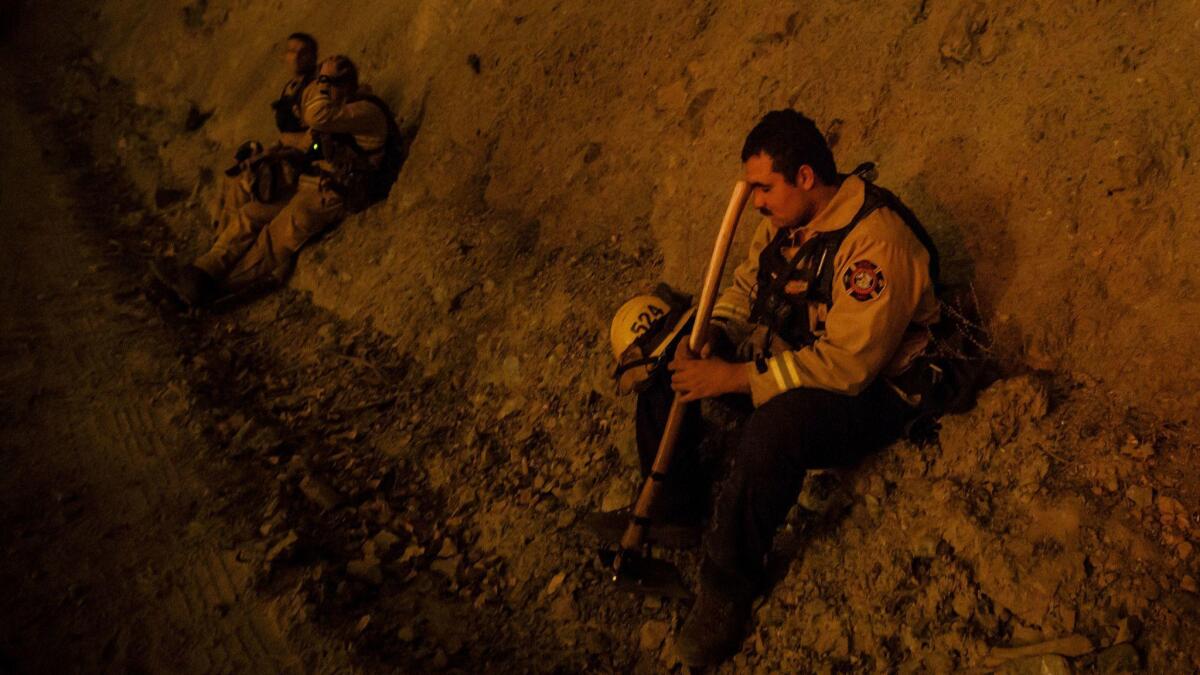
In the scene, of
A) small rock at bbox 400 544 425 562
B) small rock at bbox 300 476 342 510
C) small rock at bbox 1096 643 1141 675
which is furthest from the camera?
small rock at bbox 300 476 342 510

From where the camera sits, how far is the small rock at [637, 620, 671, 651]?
307 cm

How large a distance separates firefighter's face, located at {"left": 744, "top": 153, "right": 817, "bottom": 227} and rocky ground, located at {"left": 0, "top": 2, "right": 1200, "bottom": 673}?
91cm

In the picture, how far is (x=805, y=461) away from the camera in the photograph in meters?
2.65

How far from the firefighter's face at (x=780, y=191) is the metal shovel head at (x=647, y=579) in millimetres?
1405

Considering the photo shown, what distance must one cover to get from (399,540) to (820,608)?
191cm

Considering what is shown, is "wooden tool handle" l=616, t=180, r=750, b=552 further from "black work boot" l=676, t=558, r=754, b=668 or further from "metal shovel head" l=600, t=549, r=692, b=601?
"black work boot" l=676, t=558, r=754, b=668

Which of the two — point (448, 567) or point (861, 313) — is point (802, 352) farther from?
point (448, 567)

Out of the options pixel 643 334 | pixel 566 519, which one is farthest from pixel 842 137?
pixel 566 519

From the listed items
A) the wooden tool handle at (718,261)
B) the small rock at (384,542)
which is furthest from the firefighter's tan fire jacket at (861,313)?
the small rock at (384,542)

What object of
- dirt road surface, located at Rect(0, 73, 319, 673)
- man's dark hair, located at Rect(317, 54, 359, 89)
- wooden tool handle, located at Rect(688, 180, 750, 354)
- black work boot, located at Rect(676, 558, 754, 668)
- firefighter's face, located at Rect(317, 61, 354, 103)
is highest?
wooden tool handle, located at Rect(688, 180, 750, 354)

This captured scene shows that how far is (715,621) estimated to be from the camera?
9.27ft

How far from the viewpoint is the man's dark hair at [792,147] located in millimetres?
2727

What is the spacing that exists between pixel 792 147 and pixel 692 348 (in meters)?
0.78

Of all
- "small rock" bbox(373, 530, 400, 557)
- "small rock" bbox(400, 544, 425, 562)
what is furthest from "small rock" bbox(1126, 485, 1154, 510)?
"small rock" bbox(373, 530, 400, 557)
